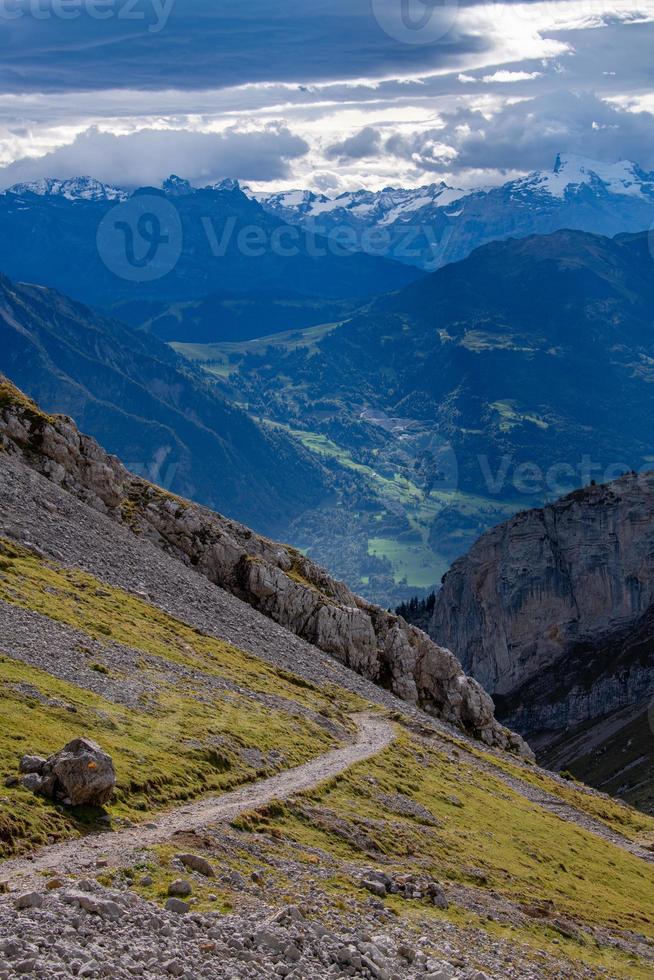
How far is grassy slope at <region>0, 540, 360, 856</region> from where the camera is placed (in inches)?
2023

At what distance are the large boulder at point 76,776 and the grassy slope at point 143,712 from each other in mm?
784

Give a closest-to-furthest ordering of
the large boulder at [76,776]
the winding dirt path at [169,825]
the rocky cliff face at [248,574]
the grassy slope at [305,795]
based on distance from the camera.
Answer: the winding dirt path at [169,825], the large boulder at [76,776], the grassy slope at [305,795], the rocky cliff face at [248,574]

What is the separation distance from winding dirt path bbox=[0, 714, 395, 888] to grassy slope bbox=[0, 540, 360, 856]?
2.95 feet

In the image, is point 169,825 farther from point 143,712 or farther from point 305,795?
point 143,712

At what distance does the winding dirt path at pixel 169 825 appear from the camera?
4122 cm

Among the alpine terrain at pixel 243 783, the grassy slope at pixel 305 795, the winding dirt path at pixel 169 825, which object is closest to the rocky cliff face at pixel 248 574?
the alpine terrain at pixel 243 783

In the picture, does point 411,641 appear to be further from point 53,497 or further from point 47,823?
point 47,823

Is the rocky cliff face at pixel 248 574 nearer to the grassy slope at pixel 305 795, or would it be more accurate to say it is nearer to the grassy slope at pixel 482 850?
the grassy slope at pixel 305 795

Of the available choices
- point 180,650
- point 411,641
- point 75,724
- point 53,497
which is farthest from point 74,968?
point 411,641

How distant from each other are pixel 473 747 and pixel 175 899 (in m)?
Answer: 74.2

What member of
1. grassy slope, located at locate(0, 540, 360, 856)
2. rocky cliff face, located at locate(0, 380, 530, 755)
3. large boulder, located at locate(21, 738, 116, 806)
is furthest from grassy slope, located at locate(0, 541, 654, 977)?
rocky cliff face, located at locate(0, 380, 530, 755)

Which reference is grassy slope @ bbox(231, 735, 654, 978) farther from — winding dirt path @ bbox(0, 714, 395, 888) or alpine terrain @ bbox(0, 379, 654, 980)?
winding dirt path @ bbox(0, 714, 395, 888)

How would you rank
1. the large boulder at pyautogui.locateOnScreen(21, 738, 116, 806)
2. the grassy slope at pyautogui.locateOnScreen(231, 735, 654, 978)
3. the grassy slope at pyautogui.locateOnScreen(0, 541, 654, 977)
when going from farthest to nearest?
1. the grassy slope at pyautogui.locateOnScreen(231, 735, 654, 978)
2. the grassy slope at pyautogui.locateOnScreen(0, 541, 654, 977)
3. the large boulder at pyautogui.locateOnScreen(21, 738, 116, 806)

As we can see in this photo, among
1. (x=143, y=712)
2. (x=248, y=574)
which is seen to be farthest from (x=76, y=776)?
(x=248, y=574)
